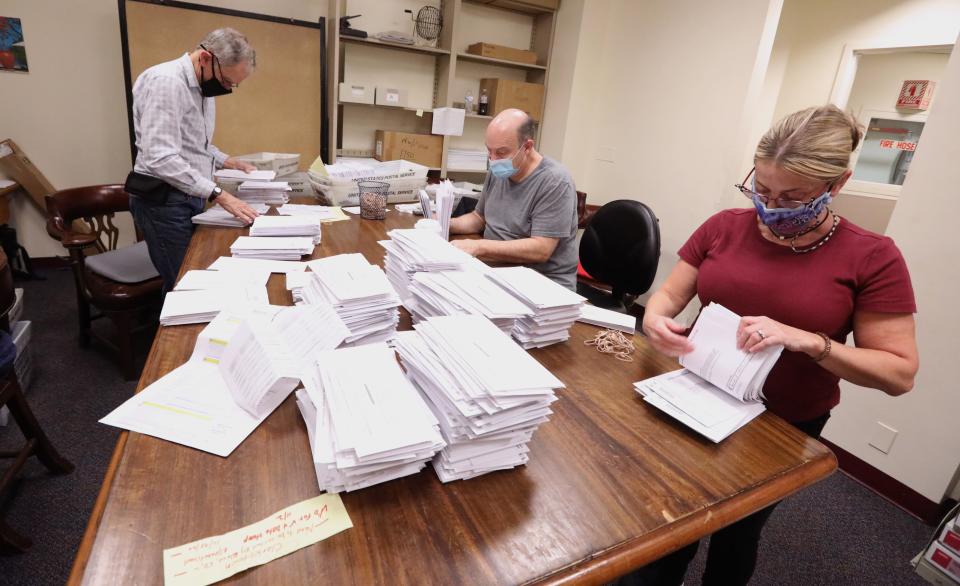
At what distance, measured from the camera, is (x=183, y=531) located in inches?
25.8

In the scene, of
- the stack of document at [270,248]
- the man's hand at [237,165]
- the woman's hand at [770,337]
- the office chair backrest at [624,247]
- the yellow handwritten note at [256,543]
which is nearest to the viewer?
the yellow handwritten note at [256,543]

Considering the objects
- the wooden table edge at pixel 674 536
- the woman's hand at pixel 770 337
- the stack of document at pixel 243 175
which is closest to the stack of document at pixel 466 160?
the stack of document at pixel 243 175

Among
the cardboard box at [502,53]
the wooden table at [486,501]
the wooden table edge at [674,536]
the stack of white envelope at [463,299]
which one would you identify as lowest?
the wooden table edge at [674,536]

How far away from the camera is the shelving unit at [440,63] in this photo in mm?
3709

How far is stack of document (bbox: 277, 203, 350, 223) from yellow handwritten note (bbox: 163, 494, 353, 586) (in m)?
1.76

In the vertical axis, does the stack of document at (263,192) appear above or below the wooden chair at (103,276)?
above

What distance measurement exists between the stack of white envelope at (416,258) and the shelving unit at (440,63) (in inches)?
100

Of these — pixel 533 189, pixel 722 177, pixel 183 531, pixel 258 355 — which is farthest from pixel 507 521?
pixel 722 177

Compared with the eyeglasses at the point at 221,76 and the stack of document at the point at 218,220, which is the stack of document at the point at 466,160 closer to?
the eyeglasses at the point at 221,76

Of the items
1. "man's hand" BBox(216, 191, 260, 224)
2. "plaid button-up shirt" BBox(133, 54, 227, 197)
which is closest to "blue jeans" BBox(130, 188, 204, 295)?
"plaid button-up shirt" BBox(133, 54, 227, 197)

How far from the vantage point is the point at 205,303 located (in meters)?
1.28

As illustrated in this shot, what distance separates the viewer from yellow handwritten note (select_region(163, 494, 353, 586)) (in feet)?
1.97

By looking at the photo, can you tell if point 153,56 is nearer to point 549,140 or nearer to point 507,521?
point 549,140

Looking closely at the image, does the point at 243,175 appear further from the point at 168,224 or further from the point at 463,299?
the point at 463,299
